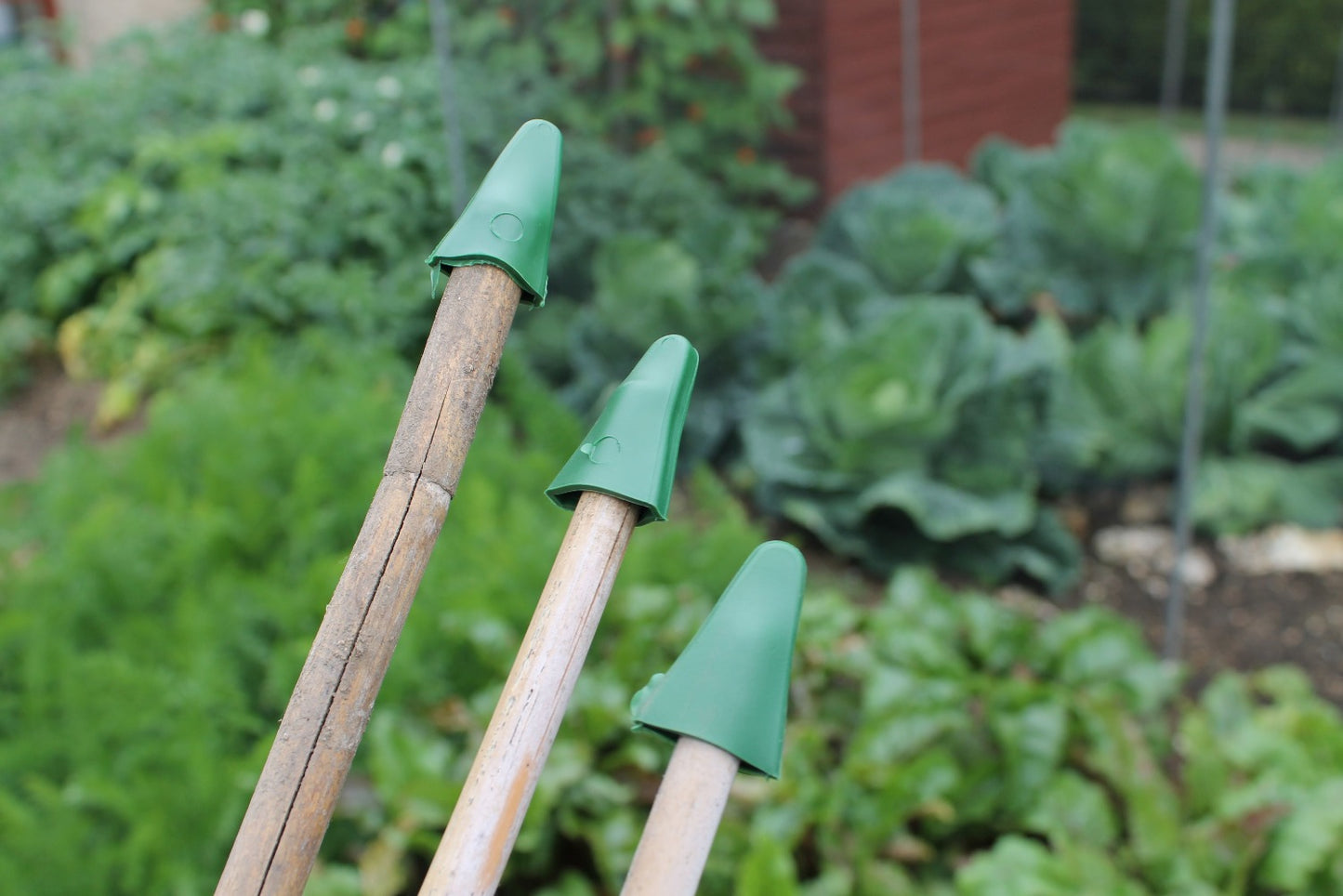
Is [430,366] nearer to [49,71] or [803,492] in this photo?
[803,492]

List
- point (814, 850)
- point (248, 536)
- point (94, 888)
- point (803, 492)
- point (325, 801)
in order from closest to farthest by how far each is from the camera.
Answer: point (325, 801) → point (94, 888) → point (814, 850) → point (248, 536) → point (803, 492)

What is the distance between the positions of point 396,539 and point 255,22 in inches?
220

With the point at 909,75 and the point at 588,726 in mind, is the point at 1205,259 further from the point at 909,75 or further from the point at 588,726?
the point at 909,75

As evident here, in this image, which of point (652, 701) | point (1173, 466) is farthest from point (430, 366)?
point (1173, 466)

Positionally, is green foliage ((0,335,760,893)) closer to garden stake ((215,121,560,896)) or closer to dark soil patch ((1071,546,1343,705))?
dark soil patch ((1071,546,1343,705))

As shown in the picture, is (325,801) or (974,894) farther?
(974,894)

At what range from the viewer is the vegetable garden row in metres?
1.91

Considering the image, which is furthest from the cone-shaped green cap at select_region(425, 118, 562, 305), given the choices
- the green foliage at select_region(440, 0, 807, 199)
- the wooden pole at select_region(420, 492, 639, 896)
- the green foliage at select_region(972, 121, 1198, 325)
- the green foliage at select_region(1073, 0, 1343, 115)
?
the green foliage at select_region(1073, 0, 1343, 115)

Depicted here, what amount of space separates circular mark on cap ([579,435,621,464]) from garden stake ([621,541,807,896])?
0.27 feet

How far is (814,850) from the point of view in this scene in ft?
6.55

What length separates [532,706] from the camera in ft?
1.56

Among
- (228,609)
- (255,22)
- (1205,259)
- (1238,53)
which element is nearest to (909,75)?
(255,22)

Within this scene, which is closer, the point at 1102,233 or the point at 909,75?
the point at 1102,233

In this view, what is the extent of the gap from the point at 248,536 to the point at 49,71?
4477 mm
